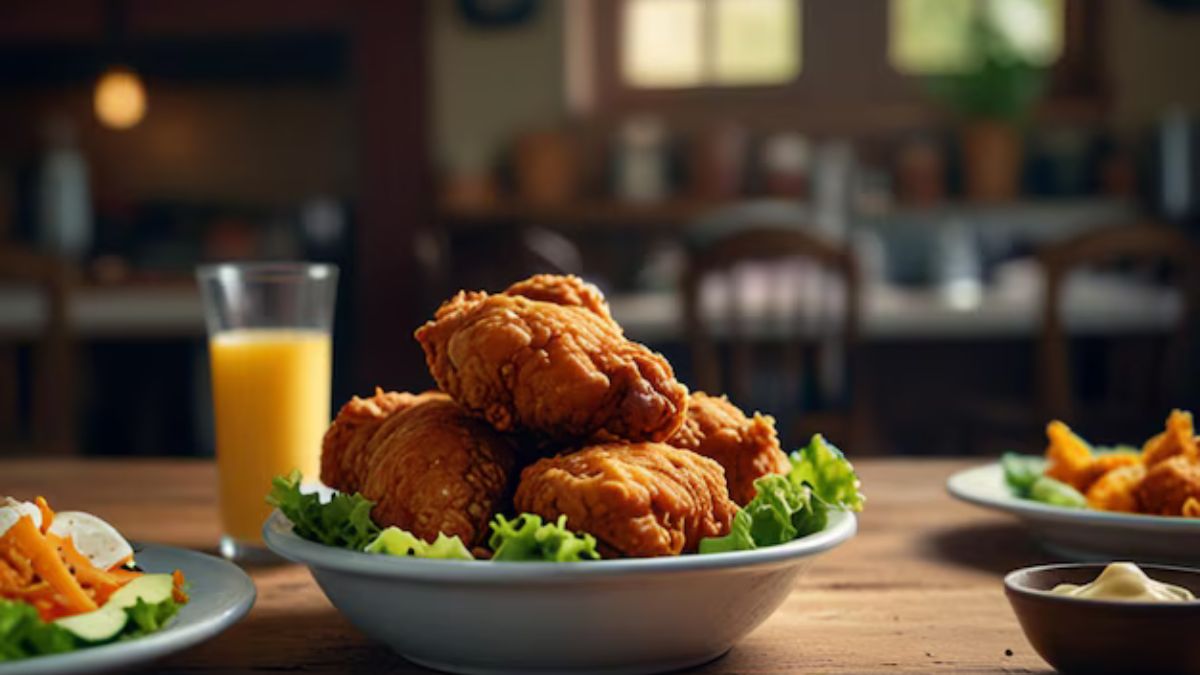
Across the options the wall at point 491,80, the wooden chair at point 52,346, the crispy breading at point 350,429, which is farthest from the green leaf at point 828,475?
the wall at point 491,80

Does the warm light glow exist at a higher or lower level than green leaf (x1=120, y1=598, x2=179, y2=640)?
higher

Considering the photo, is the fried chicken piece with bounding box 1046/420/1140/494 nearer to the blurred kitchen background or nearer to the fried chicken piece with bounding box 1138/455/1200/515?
the fried chicken piece with bounding box 1138/455/1200/515

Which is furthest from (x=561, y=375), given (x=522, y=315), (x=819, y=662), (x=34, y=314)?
(x=34, y=314)

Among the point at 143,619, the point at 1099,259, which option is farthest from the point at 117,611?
the point at 1099,259

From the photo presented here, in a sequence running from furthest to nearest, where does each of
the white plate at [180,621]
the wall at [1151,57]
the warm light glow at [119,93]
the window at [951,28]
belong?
1. the window at [951,28]
2. the wall at [1151,57]
3. the warm light glow at [119,93]
4. the white plate at [180,621]

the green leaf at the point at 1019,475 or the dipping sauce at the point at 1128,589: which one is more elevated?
the dipping sauce at the point at 1128,589

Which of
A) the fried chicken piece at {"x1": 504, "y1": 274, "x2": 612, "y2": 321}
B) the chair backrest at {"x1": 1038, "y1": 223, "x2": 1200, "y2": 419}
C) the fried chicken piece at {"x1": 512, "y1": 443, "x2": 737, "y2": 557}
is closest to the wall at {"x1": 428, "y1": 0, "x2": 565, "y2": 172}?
the chair backrest at {"x1": 1038, "y1": 223, "x2": 1200, "y2": 419}

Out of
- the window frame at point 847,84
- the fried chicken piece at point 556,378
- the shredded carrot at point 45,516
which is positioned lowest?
the shredded carrot at point 45,516

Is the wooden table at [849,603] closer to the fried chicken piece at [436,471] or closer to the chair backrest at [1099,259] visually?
the fried chicken piece at [436,471]
